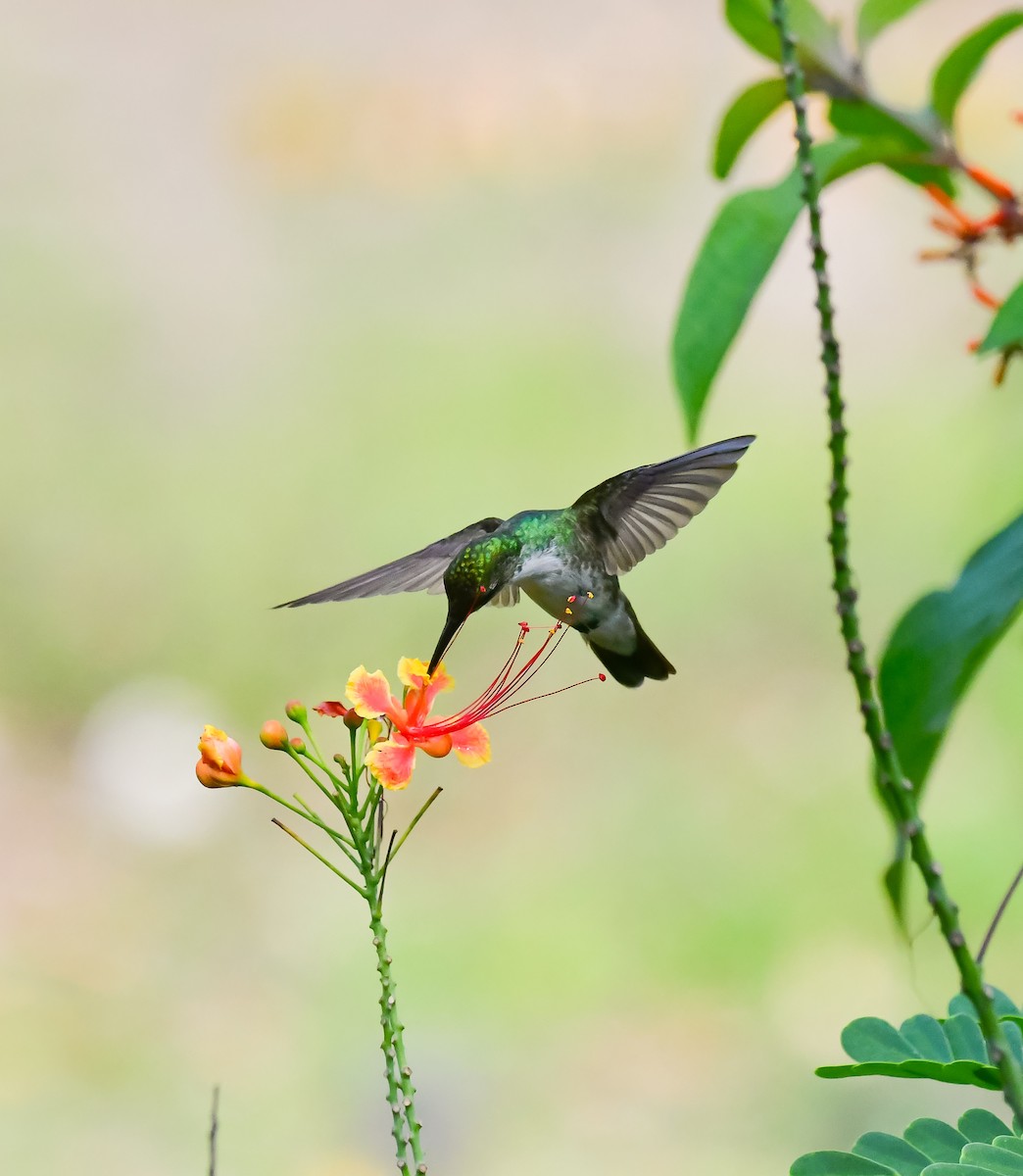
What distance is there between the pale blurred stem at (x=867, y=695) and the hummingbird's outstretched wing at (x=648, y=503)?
0.64 feet

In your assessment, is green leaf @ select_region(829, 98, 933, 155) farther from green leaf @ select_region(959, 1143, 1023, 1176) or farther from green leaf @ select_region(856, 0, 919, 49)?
green leaf @ select_region(959, 1143, 1023, 1176)

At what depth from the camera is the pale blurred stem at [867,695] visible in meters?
0.51

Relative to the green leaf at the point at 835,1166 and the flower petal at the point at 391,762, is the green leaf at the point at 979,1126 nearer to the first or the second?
the green leaf at the point at 835,1166

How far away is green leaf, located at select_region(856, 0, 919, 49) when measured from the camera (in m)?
1.02

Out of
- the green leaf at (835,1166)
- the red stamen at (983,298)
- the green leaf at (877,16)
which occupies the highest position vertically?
the green leaf at (877,16)

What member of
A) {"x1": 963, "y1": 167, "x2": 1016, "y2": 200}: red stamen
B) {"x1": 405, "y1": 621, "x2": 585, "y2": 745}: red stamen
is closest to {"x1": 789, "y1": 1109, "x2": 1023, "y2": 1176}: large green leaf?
{"x1": 405, "y1": 621, "x2": 585, "y2": 745}: red stamen

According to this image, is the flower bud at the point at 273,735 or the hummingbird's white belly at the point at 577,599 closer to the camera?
the flower bud at the point at 273,735

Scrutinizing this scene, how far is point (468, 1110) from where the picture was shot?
2.36m

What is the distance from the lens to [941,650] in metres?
0.82

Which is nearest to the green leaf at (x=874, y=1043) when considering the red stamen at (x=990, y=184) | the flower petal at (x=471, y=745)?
the flower petal at (x=471, y=745)

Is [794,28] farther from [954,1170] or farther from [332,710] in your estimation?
[954,1170]

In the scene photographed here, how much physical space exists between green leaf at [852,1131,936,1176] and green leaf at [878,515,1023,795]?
20 centimetres

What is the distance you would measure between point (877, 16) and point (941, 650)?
48 centimetres

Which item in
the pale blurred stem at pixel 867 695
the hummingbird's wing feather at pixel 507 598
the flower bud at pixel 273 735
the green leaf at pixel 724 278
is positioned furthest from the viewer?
the hummingbird's wing feather at pixel 507 598
